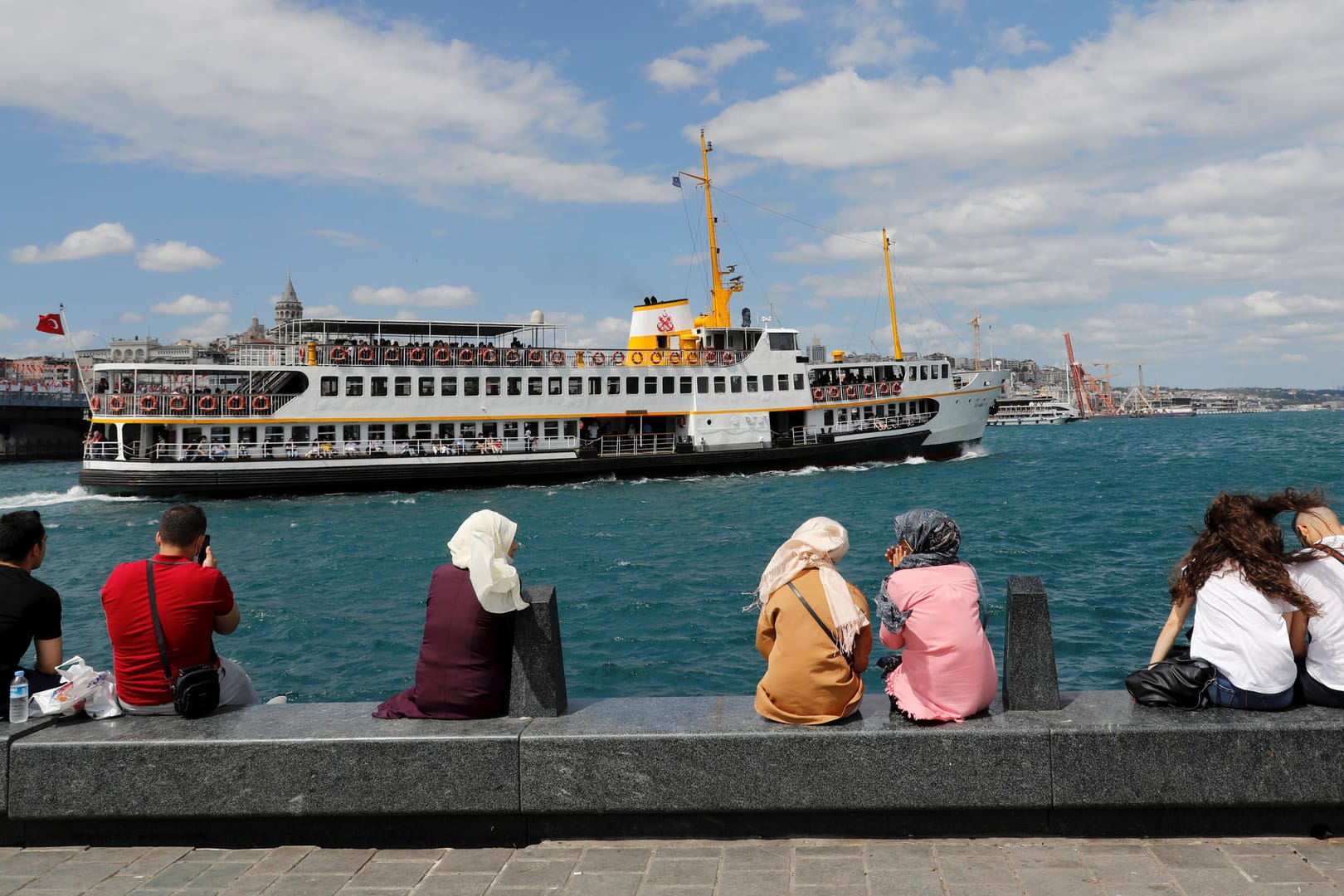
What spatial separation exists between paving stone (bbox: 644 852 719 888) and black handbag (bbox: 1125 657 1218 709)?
7.00 ft

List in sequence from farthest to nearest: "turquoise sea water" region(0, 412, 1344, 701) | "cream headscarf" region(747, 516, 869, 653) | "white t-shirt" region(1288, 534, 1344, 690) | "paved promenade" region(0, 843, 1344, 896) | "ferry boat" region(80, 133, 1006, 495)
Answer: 1. "ferry boat" region(80, 133, 1006, 495)
2. "turquoise sea water" region(0, 412, 1344, 701)
3. "cream headscarf" region(747, 516, 869, 653)
4. "white t-shirt" region(1288, 534, 1344, 690)
5. "paved promenade" region(0, 843, 1344, 896)

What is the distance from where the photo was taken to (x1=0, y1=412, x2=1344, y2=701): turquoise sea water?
490 inches

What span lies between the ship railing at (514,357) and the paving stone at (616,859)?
34.6 meters

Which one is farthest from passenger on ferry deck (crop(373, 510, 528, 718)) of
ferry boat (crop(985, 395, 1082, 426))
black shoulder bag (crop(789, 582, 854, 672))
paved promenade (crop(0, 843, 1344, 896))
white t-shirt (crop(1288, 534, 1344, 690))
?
ferry boat (crop(985, 395, 1082, 426))

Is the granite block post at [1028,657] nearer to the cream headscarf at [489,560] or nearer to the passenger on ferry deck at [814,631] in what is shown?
the passenger on ferry deck at [814,631]

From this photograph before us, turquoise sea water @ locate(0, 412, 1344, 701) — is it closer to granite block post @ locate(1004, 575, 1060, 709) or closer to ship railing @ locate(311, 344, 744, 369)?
granite block post @ locate(1004, 575, 1060, 709)

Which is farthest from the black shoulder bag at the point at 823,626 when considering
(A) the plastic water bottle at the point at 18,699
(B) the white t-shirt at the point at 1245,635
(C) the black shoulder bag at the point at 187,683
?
(A) the plastic water bottle at the point at 18,699

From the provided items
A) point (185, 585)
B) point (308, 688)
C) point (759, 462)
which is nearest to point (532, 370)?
point (759, 462)

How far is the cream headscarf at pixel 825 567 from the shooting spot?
4398 mm

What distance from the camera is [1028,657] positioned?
454cm

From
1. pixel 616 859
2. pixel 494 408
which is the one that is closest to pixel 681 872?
pixel 616 859

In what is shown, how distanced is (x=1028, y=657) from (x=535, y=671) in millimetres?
2426

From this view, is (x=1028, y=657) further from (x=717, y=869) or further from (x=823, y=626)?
(x=717, y=869)

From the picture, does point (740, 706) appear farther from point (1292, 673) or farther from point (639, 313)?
point (639, 313)
